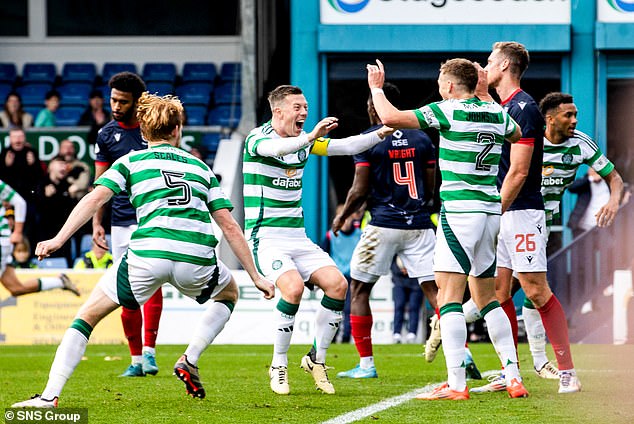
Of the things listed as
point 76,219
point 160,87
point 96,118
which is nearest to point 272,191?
point 76,219

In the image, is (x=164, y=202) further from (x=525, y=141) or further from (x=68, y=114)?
(x=68, y=114)

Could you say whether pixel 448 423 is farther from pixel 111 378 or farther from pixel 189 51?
pixel 189 51

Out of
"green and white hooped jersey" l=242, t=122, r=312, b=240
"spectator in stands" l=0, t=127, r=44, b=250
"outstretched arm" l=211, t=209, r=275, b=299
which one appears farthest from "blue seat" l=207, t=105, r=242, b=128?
"outstretched arm" l=211, t=209, r=275, b=299

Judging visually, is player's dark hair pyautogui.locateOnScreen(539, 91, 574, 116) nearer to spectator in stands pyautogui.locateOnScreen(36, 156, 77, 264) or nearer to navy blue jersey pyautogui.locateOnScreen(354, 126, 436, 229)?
navy blue jersey pyautogui.locateOnScreen(354, 126, 436, 229)

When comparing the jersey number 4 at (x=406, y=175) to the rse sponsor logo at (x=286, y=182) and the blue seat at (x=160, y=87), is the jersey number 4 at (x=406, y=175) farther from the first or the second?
the blue seat at (x=160, y=87)

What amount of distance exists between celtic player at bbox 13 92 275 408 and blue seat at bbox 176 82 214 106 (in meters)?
15.0

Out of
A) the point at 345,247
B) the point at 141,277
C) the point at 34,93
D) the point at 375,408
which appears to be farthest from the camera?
the point at 34,93

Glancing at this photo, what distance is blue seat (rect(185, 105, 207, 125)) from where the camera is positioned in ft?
70.0

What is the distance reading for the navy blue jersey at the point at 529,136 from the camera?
7.69 m

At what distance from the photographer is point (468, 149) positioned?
7.21m

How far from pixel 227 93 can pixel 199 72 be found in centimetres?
110

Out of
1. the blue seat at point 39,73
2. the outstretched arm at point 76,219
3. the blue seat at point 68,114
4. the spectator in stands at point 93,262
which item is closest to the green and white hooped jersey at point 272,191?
the outstretched arm at point 76,219

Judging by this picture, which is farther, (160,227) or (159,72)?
(159,72)

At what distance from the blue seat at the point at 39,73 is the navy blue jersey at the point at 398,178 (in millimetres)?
14536
